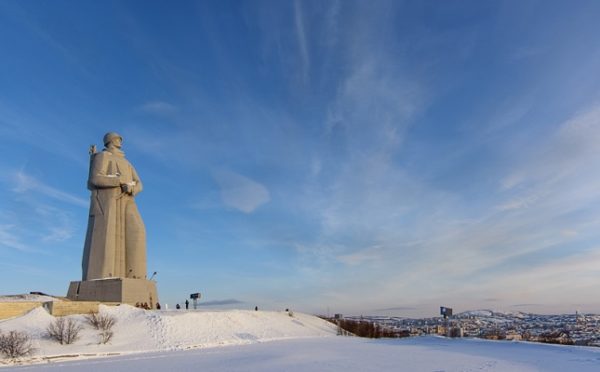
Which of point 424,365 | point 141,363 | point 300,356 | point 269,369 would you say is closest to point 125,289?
point 141,363

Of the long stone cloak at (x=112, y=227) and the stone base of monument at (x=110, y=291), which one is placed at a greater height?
the long stone cloak at (x=112, y=227)

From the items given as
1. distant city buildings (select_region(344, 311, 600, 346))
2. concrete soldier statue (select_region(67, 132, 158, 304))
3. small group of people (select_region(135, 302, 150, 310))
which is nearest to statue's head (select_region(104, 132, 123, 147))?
concrete soldier statue (select_region(67, 132, 158, 304))

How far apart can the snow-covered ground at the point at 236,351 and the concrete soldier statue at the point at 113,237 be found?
4822 mm

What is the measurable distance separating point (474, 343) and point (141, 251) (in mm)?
21055

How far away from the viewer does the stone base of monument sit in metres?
27.2

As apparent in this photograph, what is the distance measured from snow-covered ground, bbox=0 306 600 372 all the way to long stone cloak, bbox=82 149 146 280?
6.54m

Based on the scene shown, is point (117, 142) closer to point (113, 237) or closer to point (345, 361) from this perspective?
point (113, 237)

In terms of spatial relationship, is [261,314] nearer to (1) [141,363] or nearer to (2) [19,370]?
(1) [141,363]

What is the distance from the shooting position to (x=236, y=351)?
17.2 metres

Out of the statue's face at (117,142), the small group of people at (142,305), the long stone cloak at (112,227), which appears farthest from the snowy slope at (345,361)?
the statue's face at (117,142)

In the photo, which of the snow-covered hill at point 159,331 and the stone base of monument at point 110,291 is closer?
the snow-covered hill at point 159,331

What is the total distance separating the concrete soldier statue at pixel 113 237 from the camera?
27.9 m

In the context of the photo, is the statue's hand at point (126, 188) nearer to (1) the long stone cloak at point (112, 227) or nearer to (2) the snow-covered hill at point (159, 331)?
(1) the long stone cloak at point (112, 227)

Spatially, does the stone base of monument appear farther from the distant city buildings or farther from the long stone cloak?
the distant city buildings
